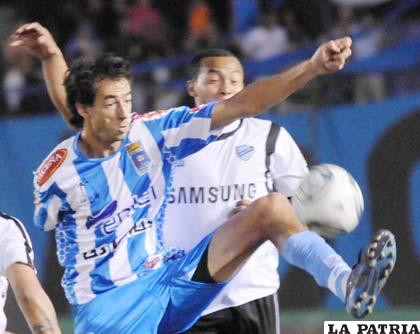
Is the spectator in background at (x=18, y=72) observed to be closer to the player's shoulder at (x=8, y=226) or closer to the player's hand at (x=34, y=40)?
the player's hand at (x=34, y=40)

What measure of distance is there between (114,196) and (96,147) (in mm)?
276

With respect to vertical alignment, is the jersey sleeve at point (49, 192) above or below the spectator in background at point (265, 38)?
below

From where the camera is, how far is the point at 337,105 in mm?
10312

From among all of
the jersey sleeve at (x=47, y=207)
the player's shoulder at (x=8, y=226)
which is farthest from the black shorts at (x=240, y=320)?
the player's shoulder at (x=8, y=226)

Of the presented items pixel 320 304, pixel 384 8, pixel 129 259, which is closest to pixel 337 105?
pixel 320 304

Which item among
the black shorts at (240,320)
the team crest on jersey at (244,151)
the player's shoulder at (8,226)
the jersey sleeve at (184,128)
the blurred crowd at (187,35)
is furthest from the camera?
the blurred crowd at (187,35)

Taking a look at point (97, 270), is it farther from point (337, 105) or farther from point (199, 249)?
point (337, 105)

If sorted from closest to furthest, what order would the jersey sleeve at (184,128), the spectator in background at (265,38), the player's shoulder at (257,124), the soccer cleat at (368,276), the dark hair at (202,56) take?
1. the soccer cleat at (368,276)
2. the jersey sleeve at (184,128)
3. the player's shoulder at (257,124)
4. the dark hair at (202,56)
5. the spectator in background at (265,38)

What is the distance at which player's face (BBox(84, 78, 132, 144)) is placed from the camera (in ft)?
20.2

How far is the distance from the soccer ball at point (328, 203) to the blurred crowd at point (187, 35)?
4.26 meters

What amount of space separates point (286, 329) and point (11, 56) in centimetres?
466

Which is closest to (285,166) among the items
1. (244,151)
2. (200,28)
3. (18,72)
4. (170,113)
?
(244,151)

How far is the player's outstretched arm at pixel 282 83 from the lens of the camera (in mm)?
5578

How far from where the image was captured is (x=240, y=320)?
698 cm
